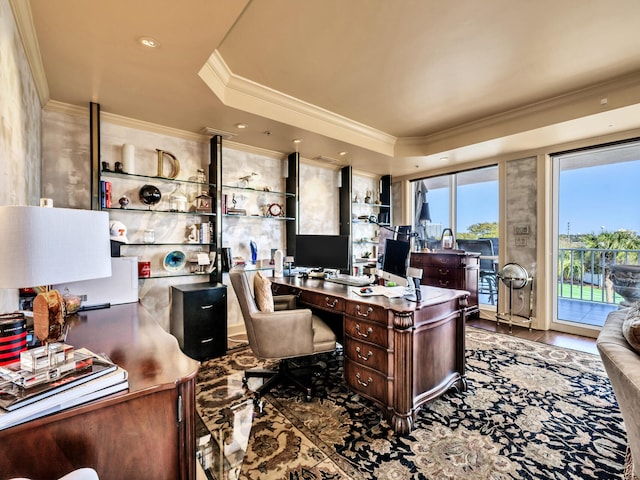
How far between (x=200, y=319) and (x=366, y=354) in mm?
1808

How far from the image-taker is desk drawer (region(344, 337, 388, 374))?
2033mm

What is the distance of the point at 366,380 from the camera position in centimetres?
215

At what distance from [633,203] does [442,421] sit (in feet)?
12.2

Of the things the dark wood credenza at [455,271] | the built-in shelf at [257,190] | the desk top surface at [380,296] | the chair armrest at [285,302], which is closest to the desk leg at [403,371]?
the desk top surface at [380,296]

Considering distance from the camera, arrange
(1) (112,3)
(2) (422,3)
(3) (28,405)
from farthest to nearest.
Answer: (2) (422,3), (1) (112,3), (3) (28,405)

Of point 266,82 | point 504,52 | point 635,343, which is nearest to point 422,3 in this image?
point 504,52

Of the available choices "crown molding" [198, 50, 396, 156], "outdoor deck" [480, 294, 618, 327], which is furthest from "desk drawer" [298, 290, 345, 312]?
Answer: "outdoor deck" [480, 294, 618, 327]

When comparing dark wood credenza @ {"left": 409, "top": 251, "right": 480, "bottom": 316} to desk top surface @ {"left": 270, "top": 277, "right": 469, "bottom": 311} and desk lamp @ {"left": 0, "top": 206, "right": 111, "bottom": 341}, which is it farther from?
desk lamp @ {"left": 0, "top": 206, "right": 111, "bottom": 341}

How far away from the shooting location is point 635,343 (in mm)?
1264

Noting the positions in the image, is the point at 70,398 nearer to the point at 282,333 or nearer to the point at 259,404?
the point at 282,333

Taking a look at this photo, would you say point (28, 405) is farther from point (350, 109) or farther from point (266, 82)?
point (350, 109)

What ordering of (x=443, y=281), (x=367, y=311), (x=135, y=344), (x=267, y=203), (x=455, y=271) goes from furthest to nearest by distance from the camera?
(x=443, y=281)
(x=455, y=271)
(x=267, y=203)
(x=367, y=311)
(x=135, y=344)

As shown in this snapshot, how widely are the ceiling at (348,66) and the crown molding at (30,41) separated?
29mm

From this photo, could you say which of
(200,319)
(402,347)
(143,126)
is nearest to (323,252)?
(200,319)
